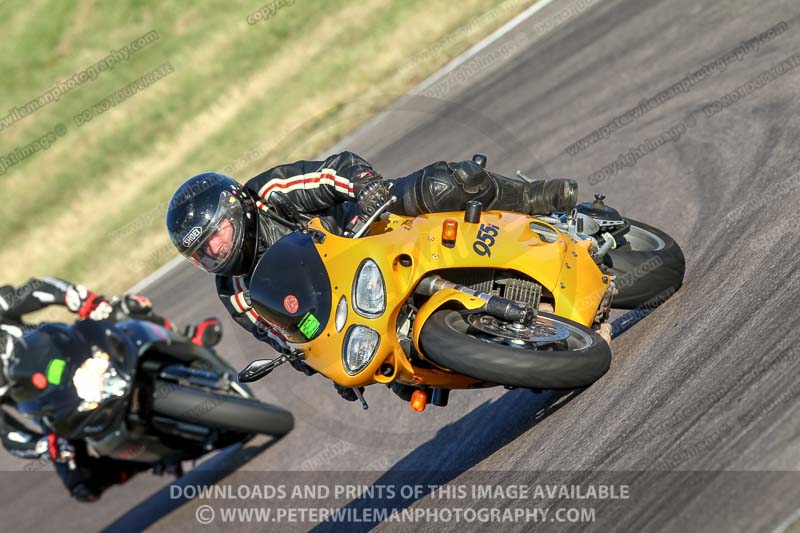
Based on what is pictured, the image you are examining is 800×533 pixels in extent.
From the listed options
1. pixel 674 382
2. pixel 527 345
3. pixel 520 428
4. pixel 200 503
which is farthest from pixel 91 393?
pixel 674 382

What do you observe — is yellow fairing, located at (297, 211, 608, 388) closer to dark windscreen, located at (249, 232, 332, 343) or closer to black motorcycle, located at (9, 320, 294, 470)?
dark windscreen, located at (249, 232, 332, 343)

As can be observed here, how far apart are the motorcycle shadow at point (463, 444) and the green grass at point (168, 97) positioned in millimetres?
6637

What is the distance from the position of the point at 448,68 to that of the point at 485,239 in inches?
315

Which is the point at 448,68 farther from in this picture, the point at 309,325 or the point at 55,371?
the point at 309,325

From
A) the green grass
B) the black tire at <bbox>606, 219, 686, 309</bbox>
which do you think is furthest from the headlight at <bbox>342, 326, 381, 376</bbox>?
the green grass

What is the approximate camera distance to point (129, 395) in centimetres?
A: 838

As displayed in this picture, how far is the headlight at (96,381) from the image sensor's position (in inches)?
321

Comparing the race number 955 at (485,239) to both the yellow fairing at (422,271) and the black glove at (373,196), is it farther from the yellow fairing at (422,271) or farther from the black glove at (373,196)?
the black glove at (373,196)

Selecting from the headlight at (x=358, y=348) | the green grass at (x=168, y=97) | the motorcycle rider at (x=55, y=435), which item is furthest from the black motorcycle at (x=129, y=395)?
the green grass at (x=168, y=97)

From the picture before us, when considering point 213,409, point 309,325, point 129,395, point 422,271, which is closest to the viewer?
point 422,271

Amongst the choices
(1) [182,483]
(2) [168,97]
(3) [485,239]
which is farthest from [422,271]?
(2) [168,97]

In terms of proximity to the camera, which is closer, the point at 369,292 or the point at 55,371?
the point at 369,292

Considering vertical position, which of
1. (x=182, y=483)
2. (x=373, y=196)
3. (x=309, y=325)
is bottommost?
(x=182, y=483)

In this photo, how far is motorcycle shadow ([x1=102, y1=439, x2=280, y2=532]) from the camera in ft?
30.6
